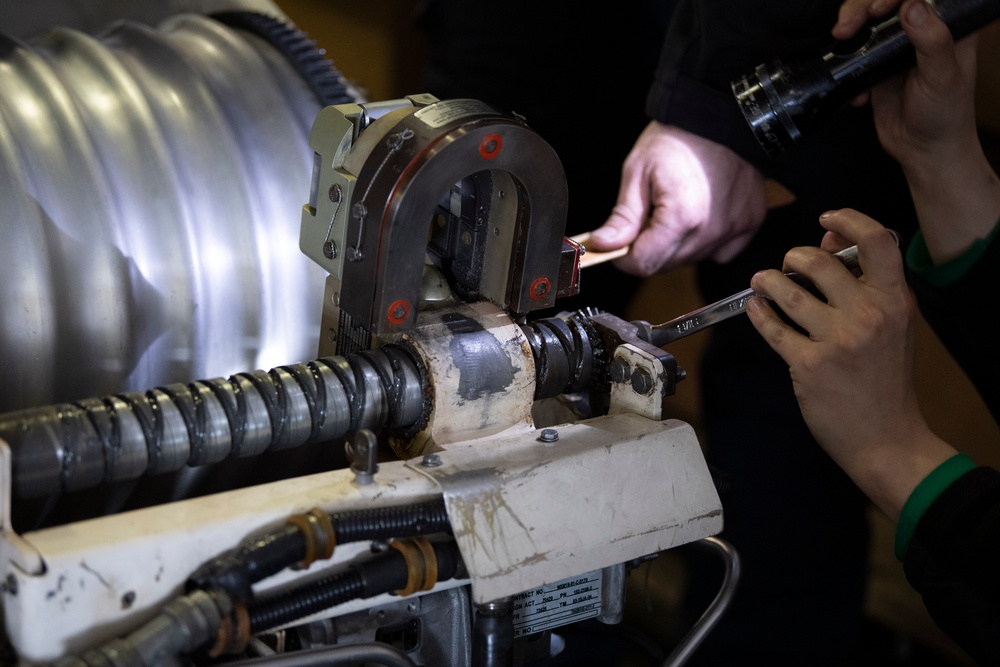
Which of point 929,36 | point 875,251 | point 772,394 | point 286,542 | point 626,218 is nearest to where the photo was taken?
point 286,542

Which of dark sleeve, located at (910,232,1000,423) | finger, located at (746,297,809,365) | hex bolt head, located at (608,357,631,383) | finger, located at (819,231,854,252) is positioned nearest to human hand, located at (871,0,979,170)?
dark sleeve, located at (910,232,1000,423)

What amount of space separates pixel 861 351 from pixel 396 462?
356mm

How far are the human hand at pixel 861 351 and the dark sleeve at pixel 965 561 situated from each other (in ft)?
0.11

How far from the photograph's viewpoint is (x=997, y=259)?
3.56 feet

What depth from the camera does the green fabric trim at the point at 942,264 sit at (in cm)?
109

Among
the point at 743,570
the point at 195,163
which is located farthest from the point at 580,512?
the point at 743,570

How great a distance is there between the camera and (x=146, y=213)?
875 mm

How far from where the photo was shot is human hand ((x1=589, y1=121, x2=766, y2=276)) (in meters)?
1.26

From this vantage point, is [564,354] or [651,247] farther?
[651,247]

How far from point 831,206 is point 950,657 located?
2.97ft

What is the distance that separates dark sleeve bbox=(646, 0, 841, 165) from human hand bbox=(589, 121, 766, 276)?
24mm

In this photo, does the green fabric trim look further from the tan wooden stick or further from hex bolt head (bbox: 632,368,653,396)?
hex bolt head (bbox: 632,368,653,396)

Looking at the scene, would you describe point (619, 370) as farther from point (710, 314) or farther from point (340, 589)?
point (340, 589)

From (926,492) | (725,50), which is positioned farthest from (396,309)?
(725,50)
